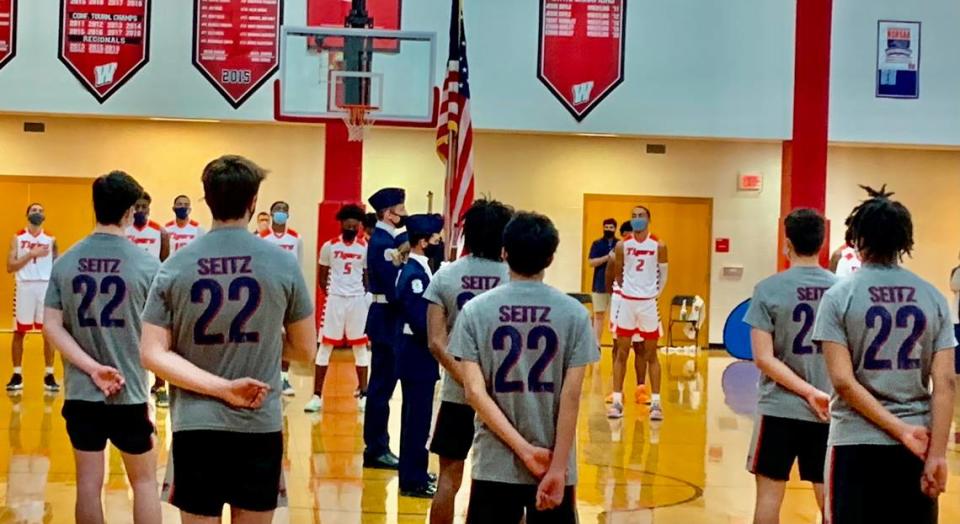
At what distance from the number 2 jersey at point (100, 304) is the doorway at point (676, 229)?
1379 cm

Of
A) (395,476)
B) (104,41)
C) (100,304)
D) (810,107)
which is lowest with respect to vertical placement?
(395,476)

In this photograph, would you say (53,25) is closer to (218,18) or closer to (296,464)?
(218,18)

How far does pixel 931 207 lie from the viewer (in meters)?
18.6

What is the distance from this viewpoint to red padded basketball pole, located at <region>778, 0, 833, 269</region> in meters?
16.8

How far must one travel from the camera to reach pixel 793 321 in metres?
5.03

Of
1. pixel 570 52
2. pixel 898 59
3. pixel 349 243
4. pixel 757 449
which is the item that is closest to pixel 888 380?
pixel 757 449

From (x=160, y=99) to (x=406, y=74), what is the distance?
461 centimetres

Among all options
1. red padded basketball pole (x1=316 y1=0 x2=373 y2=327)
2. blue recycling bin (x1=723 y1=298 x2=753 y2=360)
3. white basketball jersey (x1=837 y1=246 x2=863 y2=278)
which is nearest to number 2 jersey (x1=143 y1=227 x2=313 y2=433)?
white basketball jersey (x1=837 y1=246 x2=863 y2=278)

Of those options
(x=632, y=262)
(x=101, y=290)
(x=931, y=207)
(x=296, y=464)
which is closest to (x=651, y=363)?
(x=632, y=262)

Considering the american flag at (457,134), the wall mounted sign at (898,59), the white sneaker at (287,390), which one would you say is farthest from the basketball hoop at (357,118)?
the wall mounted sign at (898,59)

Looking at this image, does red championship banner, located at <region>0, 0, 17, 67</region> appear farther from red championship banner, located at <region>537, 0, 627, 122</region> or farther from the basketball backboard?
red championship banner, located at <region>537, 0, 627, 122</region>

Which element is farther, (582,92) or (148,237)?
(582,92)

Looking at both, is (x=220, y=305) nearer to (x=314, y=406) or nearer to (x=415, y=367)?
(x=415, y=367)

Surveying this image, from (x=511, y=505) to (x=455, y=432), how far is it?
1694mm
